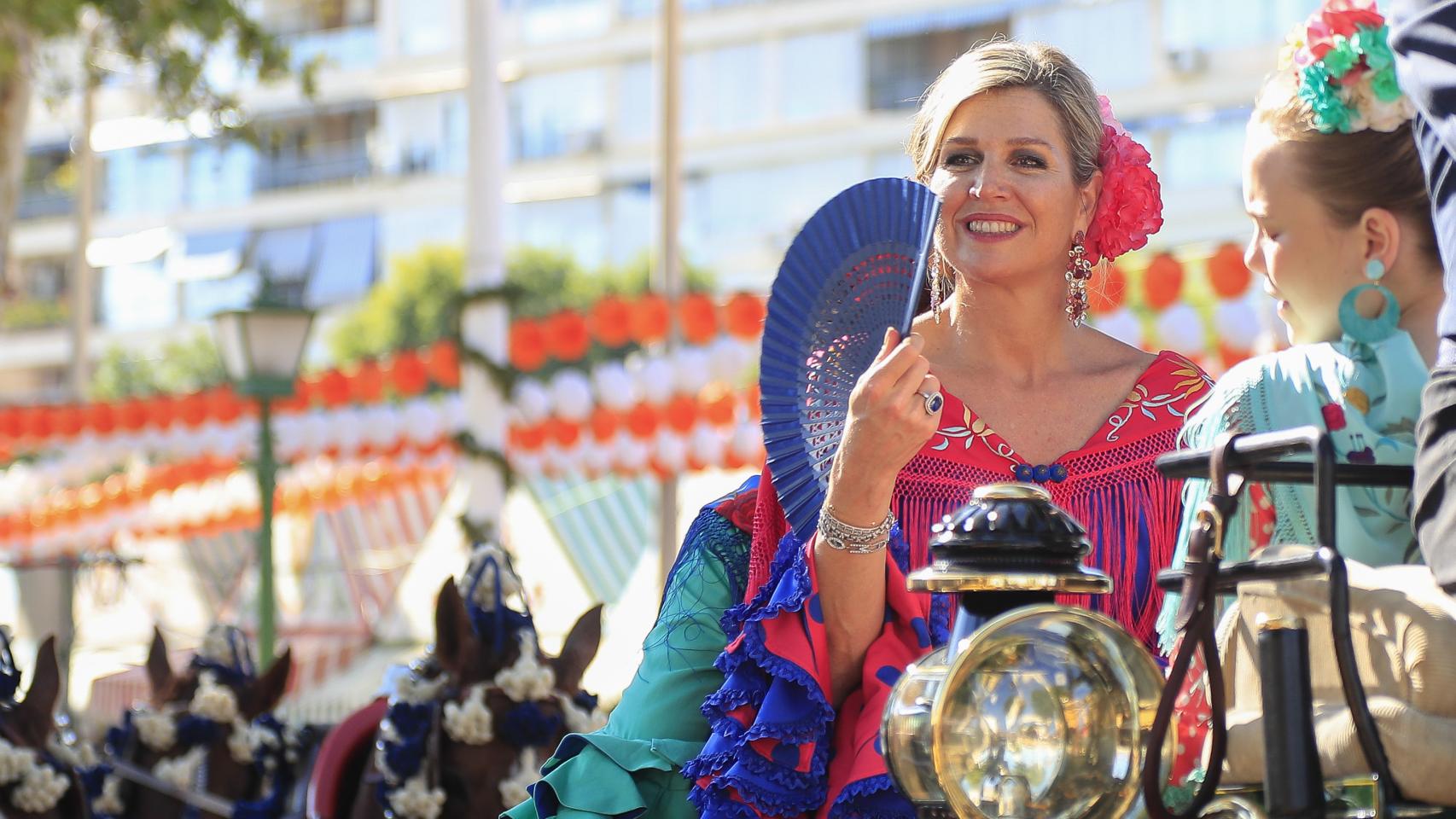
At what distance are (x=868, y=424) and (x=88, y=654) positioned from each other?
976 inches

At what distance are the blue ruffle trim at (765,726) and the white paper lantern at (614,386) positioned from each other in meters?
10.8

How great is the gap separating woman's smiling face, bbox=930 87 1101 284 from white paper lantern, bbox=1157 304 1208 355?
316 inches

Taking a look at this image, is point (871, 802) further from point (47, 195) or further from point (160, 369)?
point (47, 195)

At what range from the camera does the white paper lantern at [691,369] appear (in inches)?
496

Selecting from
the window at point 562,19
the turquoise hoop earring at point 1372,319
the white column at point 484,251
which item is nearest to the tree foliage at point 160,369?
the window at point 562,19

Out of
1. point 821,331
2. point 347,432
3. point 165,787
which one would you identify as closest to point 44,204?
point 347,432

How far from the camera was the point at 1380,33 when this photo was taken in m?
2.41

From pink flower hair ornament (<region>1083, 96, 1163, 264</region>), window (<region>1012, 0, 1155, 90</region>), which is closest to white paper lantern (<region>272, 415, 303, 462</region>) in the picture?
pink flower hair ornament (<region>1083, 96, 1163, 264</region>)

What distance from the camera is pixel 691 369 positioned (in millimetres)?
12703

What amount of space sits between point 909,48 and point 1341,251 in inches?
1374

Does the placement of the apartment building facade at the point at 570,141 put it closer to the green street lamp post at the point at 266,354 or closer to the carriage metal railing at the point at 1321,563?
the green street lamp post at the point at 266,354

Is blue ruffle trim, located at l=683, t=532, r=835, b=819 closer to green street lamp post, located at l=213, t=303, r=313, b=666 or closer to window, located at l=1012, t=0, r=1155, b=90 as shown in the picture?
green street lamp post, located at l=213, t=303, r=313, b=666

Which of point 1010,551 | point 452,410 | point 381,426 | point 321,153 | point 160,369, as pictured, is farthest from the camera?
point 321,153

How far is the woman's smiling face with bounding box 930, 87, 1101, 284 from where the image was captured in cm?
280
